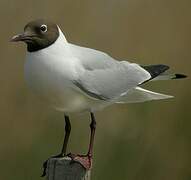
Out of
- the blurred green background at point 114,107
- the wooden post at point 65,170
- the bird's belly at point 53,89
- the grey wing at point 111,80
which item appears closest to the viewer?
the wooden post at point 65,170

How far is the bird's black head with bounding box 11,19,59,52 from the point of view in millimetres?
2400

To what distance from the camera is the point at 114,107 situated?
373cm

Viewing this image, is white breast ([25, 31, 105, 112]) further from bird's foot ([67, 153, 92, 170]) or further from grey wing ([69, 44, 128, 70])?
bird's foot ([67, 153, 92, 170])

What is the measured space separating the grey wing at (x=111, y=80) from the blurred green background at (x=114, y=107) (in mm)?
864

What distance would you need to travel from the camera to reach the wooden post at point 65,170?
2.17m

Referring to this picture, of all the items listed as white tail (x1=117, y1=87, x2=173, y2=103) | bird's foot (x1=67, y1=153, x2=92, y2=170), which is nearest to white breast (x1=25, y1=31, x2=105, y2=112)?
bird's foot (x1=67, y1=153, x2=92, y2=170)

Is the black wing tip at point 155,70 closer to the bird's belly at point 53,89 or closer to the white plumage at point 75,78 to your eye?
the white plumage at point 75,78

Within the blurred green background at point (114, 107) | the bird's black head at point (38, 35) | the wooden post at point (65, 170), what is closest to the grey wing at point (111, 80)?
the bird's black head at point (38, 35)

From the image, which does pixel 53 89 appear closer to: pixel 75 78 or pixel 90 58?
pixel 75 78

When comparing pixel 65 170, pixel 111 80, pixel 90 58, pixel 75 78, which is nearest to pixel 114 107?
pixel 111 80

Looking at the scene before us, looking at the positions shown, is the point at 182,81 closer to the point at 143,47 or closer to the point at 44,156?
the point at 143,47

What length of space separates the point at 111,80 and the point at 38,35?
35 cm

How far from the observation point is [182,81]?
12.6 feet

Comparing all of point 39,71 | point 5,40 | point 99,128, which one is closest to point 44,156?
point 99,128
